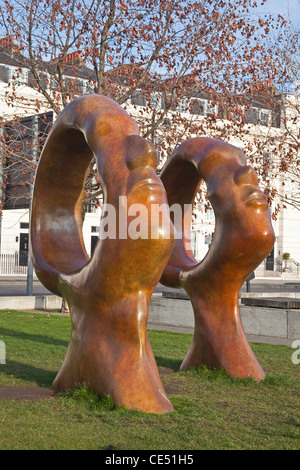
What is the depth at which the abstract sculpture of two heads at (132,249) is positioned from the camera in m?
6.48

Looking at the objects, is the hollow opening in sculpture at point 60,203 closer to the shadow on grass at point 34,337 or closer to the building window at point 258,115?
the shadow on grass at point 34,337

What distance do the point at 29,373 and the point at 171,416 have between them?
2855 mm

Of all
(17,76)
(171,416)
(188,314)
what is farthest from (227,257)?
(17,76)

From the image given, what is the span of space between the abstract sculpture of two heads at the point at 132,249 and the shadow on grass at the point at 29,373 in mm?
769

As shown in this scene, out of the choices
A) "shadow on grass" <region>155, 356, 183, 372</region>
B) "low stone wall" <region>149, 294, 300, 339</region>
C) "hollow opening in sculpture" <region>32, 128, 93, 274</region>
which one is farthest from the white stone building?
"hollow opening in sculpture" <region>32, 128, 93, 274</region>

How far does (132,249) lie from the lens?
6.46 m

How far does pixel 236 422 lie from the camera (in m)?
6.11

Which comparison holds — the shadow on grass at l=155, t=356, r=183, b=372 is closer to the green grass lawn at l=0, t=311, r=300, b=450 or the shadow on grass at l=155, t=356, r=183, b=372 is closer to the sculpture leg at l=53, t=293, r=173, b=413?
the green grass lawn at l=0, t=311, r=300, b=450

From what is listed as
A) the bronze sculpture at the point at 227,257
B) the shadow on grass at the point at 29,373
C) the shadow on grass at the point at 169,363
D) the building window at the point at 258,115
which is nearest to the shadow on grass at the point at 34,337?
the shadow on grass at the point at 169,363

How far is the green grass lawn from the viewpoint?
5262 mm

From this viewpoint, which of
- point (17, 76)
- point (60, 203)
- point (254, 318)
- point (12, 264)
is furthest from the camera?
point (12, 264)

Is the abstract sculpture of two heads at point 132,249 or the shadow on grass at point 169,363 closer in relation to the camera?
the abstract sculpture of two heads at point 132,249

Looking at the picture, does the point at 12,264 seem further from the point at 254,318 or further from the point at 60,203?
the point at 60,203
